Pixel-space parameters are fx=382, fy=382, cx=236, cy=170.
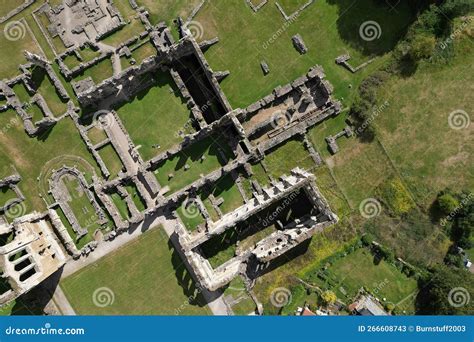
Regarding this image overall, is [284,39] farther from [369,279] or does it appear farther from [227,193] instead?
[369,279]

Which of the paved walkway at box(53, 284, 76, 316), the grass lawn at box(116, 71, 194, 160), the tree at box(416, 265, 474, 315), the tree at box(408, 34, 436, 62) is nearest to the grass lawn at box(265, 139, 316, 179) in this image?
the grass lawn at box(116, 71, 194, 160)

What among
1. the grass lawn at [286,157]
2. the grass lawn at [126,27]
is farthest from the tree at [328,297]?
the grass lawn at [126,27]

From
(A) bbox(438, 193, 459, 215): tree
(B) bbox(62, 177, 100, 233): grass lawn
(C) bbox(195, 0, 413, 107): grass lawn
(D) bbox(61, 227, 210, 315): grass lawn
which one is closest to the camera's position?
(A) bbox(438, 193, 459, 215): tree

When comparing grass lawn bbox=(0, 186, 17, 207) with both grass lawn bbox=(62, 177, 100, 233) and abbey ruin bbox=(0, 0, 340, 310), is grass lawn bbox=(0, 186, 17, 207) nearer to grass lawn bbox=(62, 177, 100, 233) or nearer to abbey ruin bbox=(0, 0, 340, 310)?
abbey ruin bbox=(0, 0, 340, 310)

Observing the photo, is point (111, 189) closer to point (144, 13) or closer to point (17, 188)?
point (17, 188)

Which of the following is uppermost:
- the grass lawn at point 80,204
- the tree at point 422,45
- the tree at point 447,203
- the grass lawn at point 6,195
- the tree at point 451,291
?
the grass lawn at point 6,195

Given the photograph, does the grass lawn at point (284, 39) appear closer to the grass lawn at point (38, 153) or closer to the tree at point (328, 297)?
the grass lawn at point (38, 153)

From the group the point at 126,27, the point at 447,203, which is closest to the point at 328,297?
the point at 447,203

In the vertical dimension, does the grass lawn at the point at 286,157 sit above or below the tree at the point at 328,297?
above
